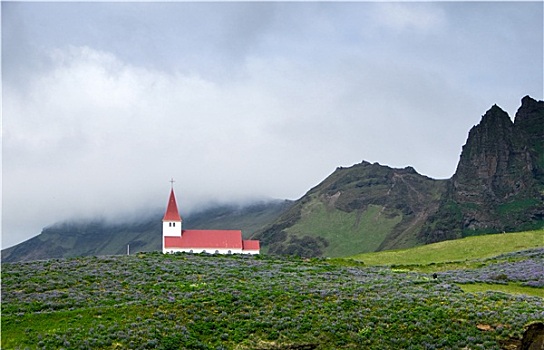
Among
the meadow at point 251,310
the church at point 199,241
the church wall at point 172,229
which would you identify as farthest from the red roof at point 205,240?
the meadow at point 251,310

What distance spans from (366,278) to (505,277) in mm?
A: 11765

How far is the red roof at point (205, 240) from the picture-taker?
96.6 metres

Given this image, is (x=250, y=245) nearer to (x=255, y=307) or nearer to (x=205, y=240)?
(x=205, y=240)

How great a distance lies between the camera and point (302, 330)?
35.9m

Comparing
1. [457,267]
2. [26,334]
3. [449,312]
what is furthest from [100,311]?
[457,267]

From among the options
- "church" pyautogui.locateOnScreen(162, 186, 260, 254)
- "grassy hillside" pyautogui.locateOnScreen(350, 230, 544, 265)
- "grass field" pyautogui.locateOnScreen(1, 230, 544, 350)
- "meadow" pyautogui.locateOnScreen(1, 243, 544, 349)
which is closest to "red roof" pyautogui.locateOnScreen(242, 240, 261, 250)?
"church" pyautogui.locateOnScreen(162, 186, 260, 254)

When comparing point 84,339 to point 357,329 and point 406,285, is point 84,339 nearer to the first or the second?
point 357,329

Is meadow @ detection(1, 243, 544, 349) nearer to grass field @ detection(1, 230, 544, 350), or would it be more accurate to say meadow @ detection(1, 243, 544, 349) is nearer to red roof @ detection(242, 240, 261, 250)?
grass field @ detection(1, 230, 544, 350)

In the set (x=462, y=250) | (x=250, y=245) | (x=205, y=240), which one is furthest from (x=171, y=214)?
(x=462, y=250)

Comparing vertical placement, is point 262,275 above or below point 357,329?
above

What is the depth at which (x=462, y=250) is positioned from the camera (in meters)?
76.5

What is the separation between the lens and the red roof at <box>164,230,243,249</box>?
96562 mm

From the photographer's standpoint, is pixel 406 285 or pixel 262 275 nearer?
pixel 406 285

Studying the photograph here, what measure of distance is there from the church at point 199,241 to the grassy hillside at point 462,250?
26495 mm
